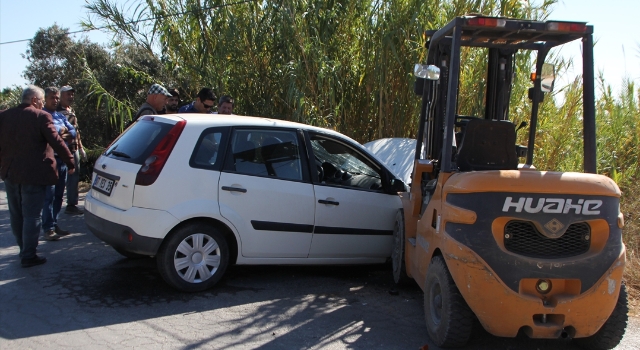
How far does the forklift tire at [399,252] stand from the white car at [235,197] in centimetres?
30

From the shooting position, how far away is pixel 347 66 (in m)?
9.12

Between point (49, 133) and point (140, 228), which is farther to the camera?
point (49, 133)

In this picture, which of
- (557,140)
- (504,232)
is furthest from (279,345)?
(557,140)

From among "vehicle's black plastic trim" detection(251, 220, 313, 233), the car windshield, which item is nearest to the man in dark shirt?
"vehicle's black plastic trim" detection(251, 220, 313, 233)

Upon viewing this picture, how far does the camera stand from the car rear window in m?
5.34

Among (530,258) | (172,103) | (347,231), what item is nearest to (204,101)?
(172,103)

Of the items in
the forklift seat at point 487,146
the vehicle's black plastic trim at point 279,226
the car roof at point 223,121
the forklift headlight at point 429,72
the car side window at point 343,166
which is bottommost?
the vehicle's black plastic trim at point 279,226

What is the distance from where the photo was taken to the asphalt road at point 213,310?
14.4 feet

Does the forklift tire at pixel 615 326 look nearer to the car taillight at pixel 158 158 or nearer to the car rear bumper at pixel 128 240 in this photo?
the car rear bumper at pixel 128 240

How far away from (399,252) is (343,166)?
109 cm

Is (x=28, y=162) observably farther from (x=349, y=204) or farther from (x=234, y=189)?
(x=349, y=204)

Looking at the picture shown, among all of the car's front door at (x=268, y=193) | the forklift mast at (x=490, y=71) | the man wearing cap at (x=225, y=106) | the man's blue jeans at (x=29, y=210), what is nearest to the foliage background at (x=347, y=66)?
the man wearing cap at (x=225, y=106)

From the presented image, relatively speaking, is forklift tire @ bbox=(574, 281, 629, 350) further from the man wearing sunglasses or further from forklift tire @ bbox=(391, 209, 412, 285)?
the man wearing sunglasses

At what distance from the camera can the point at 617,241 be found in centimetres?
402
